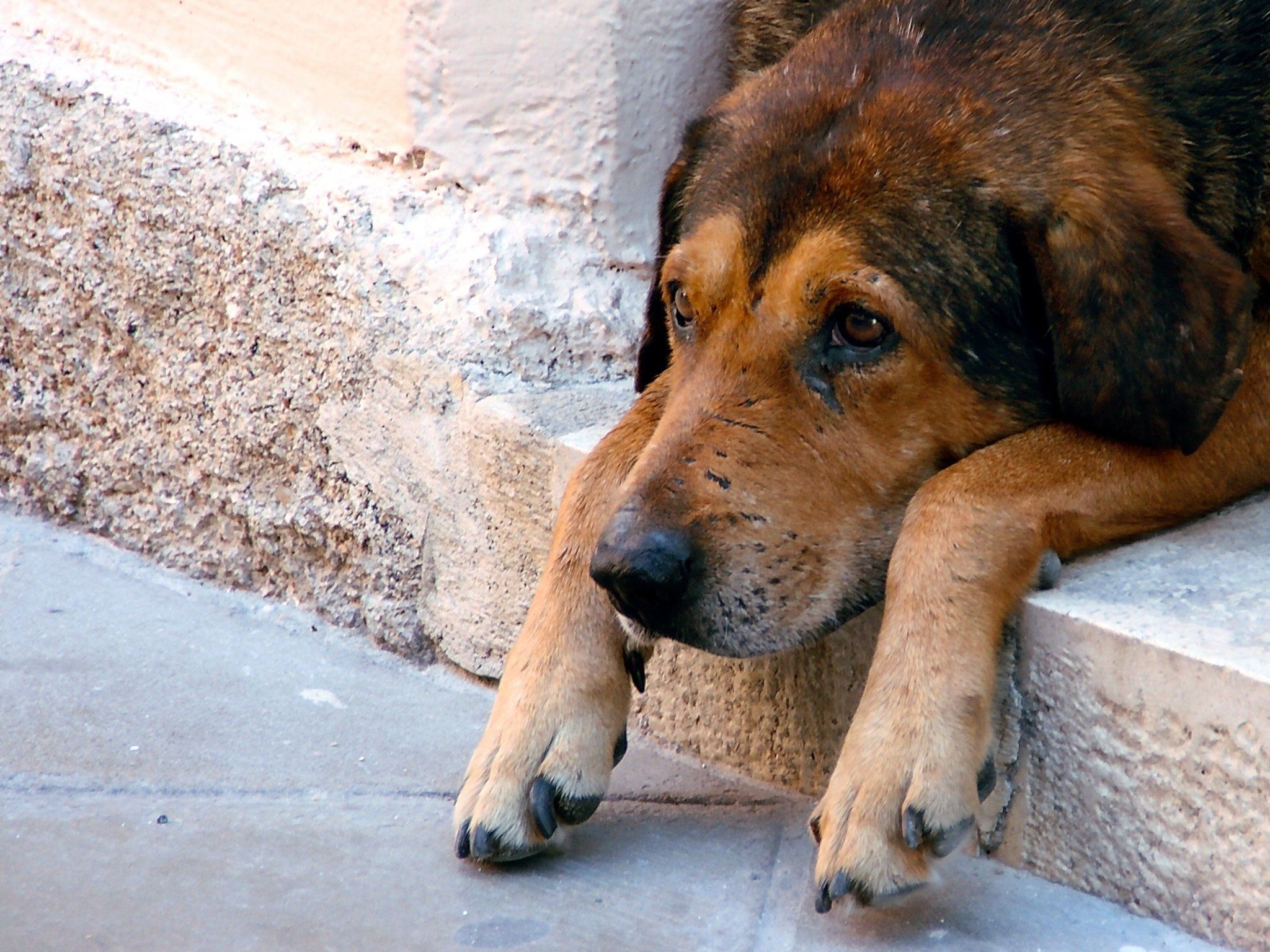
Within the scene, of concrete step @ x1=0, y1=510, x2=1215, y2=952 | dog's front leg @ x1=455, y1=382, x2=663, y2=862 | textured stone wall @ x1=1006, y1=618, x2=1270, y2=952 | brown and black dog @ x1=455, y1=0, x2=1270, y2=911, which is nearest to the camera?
textured stone wall @ x1=1006, y1=618, x2=1270, y2=952

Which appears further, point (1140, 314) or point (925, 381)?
point (925, 381)

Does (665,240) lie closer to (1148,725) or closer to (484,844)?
(484,844)

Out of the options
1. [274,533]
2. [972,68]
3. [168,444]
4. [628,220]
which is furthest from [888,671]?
[168,444]

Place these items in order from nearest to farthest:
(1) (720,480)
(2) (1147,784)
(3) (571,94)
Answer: (2) (1147,784)
(1) (720,480)
(3) (571,94)

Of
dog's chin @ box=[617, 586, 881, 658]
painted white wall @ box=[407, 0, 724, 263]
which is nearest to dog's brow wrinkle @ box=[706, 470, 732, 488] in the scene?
dog's chin @ box=[617, 586, 881, 658]

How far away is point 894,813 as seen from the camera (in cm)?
232

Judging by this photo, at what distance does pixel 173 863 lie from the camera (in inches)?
103

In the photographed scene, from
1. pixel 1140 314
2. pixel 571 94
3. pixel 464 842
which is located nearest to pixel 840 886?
pixel 464 842

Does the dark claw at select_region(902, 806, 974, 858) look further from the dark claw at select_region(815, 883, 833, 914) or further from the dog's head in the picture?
the dog's head

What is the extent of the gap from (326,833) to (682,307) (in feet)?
3.92

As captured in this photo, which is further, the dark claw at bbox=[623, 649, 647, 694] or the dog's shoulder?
the dog's shoulder

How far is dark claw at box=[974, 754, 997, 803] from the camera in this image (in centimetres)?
242

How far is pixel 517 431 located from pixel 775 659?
81 centimetres

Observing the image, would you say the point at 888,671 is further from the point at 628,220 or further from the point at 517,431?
the point at 628,220
